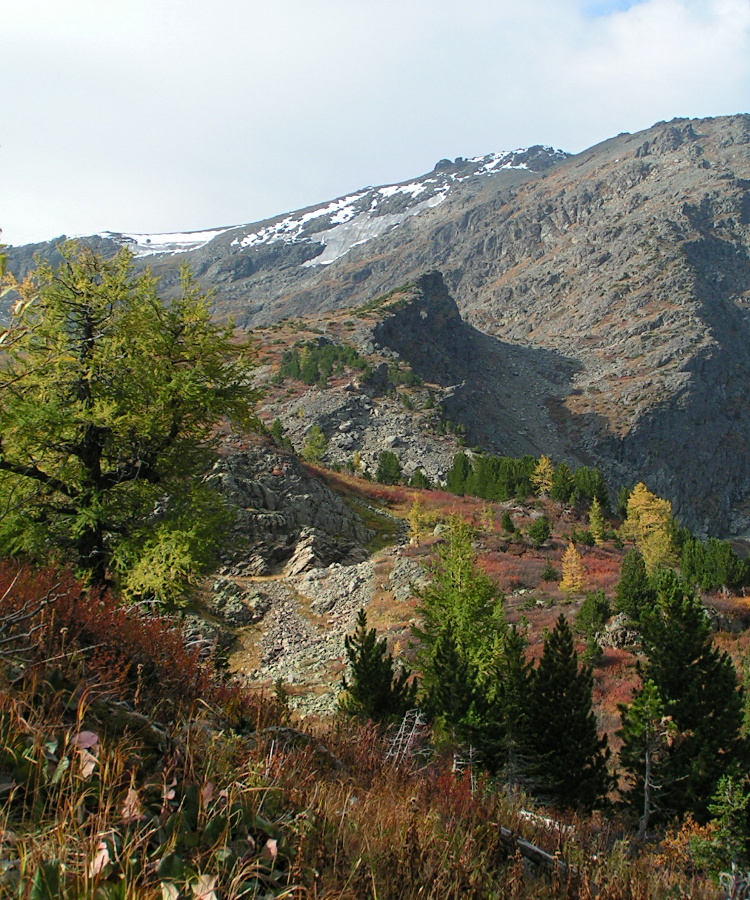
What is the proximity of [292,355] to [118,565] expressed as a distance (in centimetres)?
8755

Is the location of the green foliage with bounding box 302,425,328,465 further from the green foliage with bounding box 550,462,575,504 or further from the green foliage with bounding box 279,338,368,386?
the green foliage with bounding box 550,462,575,504

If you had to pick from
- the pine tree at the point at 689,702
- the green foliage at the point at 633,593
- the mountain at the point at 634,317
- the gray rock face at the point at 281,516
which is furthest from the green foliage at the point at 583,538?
the mountain at the point at 634,317

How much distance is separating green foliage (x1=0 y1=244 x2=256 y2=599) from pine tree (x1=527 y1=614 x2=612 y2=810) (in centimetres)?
1015

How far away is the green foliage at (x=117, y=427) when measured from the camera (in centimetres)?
898

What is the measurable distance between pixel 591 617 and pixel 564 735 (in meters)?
16.4

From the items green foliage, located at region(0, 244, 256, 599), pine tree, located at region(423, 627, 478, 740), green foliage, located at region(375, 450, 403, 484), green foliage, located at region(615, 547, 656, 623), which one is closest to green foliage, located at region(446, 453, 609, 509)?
green foliage, located at region(375, 450, 403, 484)

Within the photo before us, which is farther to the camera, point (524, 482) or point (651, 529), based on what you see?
point (524, 482)

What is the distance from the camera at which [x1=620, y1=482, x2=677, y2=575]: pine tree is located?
143 feet

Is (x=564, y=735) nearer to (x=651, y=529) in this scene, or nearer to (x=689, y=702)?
(x=689, y=702)

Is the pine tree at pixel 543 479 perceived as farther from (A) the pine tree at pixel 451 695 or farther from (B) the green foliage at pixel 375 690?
(B) the green foliage at pixel 375 690

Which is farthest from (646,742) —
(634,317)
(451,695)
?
(634,317)

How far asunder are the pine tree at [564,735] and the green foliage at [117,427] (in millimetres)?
10147

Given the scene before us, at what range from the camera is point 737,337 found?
143m

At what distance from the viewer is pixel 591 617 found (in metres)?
29.8
